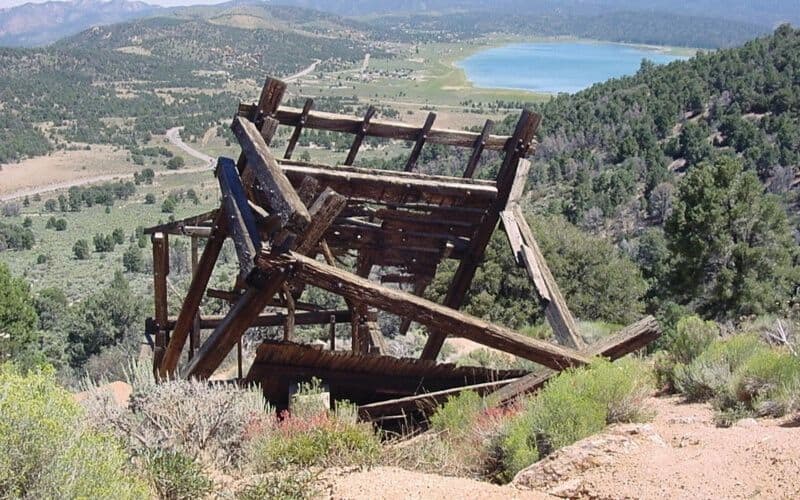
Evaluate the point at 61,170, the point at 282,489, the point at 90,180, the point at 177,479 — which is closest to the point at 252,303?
the point at 177,479

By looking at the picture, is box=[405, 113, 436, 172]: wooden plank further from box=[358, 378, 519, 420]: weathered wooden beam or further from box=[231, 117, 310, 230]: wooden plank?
box=[358, 378, 519, 420]: weathered wooden beam

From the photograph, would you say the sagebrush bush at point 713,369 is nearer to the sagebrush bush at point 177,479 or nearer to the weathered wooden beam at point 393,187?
the weathered wooden beam at point 393,187

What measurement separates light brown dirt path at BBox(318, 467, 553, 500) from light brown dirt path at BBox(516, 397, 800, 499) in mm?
314

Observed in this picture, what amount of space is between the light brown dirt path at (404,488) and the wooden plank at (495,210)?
3.56m

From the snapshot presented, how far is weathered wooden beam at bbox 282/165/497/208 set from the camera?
6516mm

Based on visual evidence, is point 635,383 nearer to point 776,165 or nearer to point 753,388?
point 753,388

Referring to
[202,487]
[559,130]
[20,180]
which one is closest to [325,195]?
[202,487]

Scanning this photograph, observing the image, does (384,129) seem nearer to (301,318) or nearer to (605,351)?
(301,318)

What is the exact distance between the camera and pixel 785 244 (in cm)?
2011

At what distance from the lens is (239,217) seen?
5301mm

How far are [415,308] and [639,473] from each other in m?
1.65

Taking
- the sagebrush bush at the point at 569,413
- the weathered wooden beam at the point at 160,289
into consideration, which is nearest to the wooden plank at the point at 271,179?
the sagebrush bush at the point at 569,413

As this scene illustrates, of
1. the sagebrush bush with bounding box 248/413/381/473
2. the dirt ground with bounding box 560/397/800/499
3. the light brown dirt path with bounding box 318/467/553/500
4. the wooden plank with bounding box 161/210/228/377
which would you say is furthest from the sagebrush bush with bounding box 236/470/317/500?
the wooden plank with bounding box 161/210/228/377

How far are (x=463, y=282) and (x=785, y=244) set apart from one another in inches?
616
